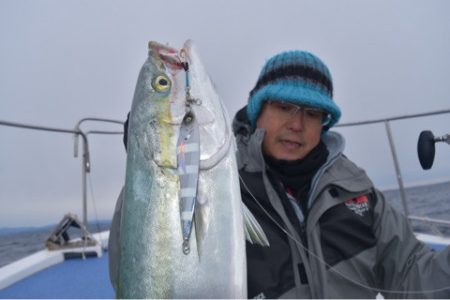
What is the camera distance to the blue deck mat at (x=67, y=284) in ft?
12.1

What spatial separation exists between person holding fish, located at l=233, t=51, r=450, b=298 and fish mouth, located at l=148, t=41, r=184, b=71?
808 millimetres

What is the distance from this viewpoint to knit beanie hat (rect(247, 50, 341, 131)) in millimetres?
2000

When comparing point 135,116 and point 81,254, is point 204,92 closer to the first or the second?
point 135,116

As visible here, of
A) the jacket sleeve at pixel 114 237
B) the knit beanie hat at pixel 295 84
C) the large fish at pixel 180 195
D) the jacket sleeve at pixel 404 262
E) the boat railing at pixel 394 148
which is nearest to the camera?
the large fish at pixel 180 195

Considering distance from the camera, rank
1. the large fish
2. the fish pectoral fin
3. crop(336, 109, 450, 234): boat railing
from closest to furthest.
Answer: the large fish → the fish pectoral fin → crop(336, 109, 450, 234): boat railing

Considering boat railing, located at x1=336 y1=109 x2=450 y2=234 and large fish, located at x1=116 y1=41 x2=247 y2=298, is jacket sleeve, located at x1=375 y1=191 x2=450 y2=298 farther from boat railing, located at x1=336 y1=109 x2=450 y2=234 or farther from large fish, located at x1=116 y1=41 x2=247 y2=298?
boat railing, located at x1=336 y1=109 x2=450 y2=234

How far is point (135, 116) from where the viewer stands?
126 centimetres

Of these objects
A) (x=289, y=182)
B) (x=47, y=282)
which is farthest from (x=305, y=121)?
(x=47, y=282)

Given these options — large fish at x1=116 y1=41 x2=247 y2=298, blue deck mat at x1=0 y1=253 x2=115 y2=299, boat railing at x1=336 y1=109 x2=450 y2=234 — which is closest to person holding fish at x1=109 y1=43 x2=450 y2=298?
large fish at x1=116 y1=41 x2=247 y2=298

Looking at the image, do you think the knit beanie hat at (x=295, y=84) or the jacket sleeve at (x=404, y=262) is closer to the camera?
the jacket sleeve at (x=404, y=262)

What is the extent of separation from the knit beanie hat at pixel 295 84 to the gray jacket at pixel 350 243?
21cm

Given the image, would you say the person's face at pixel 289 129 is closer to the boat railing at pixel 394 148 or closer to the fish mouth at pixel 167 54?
the fish mouth at pixel 167 54

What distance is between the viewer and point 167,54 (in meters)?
1.29

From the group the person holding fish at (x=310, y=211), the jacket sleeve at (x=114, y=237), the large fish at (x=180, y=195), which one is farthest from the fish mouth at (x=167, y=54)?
the jacket sleeve at (x=114, y=237)
